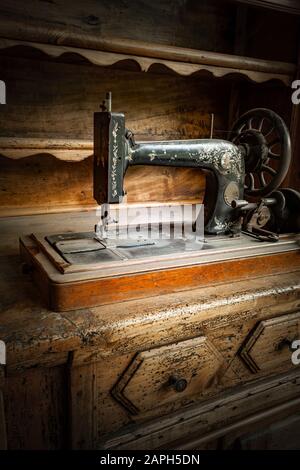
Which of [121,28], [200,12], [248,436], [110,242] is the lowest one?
[248,436]

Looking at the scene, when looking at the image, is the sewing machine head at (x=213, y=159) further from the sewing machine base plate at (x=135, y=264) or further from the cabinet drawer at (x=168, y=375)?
the cabinet drawer at (x=168, y=375)

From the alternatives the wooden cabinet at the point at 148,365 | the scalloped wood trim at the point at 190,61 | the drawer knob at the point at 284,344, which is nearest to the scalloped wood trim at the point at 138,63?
the scalloped wood trim at the point at 190,61

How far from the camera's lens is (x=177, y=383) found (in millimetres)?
876

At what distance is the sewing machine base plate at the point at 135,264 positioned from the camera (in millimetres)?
843

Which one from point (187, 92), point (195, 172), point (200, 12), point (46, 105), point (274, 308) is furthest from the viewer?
point (195, 172)

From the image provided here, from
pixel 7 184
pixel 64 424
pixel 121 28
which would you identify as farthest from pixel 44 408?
pixel 121 28

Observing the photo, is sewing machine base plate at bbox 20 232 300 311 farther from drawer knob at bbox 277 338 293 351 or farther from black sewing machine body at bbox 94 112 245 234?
drawer knob at bbox 277 338 293 351

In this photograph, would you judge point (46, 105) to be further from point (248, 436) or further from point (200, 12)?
point (248, 436)

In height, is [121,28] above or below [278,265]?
above

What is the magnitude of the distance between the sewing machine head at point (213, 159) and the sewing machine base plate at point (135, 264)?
0.13 metres

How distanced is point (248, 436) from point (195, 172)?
1.34 metres

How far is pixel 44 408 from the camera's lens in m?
0.78

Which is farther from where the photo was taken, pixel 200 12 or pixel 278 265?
pixel 200 12

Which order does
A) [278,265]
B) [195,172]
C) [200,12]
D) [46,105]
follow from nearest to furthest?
[278,265], [46,105], [200,12], [195,172]
